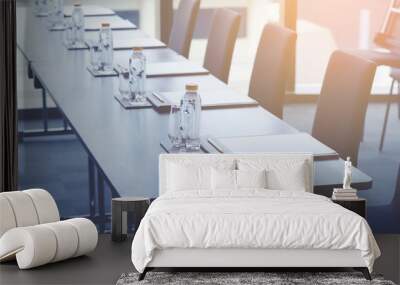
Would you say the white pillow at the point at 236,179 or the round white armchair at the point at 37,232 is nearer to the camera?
the round white armchair at the point at 37,232

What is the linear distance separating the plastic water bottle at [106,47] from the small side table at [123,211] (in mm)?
941

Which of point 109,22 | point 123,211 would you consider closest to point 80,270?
point 123,211

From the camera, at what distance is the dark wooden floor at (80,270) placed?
468cm

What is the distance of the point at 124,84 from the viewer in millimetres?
5578

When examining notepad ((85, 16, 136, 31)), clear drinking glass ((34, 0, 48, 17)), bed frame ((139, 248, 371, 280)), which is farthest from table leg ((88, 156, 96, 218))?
bed frame ((139, 248, 371, 280))

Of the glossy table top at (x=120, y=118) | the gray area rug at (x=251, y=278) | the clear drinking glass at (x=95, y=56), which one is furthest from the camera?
the clear drinking glass at (x=95, y=56)

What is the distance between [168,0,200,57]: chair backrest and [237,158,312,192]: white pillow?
1027 millimetres

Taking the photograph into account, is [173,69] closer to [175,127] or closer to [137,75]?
[137,75]

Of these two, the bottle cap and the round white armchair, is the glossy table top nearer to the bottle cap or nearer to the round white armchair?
the bottle cap

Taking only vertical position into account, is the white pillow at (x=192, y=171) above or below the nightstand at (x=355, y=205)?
above

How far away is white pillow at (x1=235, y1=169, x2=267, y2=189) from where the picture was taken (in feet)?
17.4

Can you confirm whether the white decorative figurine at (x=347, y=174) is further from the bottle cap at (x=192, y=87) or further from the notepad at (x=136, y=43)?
the notepad at (x=136, y=43)

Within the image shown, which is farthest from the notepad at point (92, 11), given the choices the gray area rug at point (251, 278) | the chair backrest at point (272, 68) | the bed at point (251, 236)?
the gray area rug at point (251, 278)

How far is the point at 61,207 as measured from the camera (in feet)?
20.2
